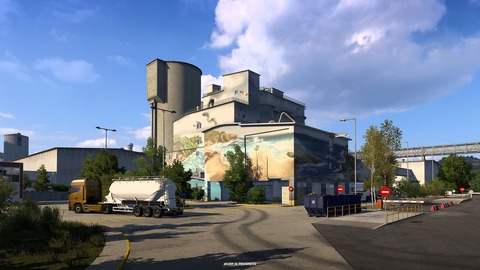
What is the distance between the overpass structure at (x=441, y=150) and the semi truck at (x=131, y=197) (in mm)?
87074

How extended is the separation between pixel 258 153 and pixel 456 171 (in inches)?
2807

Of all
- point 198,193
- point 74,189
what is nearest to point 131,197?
point 74,189

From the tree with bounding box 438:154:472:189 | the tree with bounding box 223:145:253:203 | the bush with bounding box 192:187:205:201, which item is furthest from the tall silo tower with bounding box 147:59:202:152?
the tree with bounding box 438:154:472:189

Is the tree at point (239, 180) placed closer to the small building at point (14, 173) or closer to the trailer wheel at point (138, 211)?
the trailer wheel at point (138, 211)

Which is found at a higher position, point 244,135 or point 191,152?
point 244,135

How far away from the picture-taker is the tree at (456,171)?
329ft

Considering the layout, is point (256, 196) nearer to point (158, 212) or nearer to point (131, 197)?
point (131, 197)

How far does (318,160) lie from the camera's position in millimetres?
62000

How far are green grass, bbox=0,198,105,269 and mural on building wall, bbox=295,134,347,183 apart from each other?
4166 centimetres

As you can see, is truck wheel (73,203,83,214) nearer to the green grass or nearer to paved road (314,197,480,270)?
the green grass

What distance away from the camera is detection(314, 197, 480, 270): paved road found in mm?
12969

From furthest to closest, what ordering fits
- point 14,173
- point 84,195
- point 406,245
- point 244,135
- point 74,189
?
point 244,135 < point 14,173 < point 74,189 < point 84,195 < point 406,245

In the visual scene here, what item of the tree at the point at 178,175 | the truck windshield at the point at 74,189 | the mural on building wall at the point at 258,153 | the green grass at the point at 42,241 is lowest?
the green grass at the point at 42,241

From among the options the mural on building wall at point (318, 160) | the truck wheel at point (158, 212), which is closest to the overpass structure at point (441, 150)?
the mural on building wall at point (318, 160)
